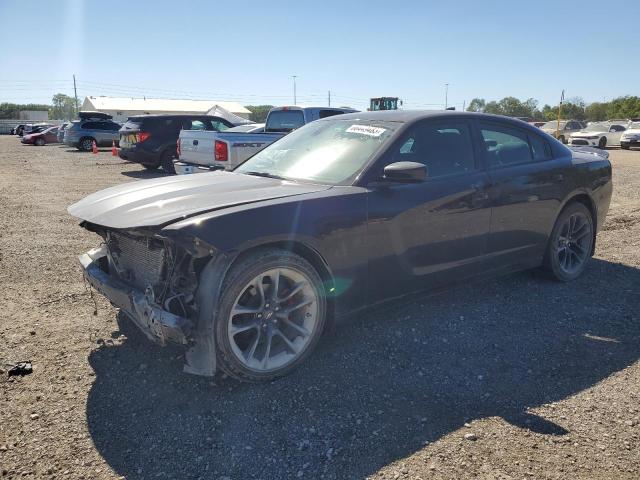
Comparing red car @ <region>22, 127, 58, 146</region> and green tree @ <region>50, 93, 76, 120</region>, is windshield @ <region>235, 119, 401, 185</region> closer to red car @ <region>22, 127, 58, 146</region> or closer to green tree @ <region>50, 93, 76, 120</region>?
red car @ <region>22, 127, 58, 146</region>

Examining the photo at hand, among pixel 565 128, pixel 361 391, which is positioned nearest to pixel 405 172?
pixel 361 391

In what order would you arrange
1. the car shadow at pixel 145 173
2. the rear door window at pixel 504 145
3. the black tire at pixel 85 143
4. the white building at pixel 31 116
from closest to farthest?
1. the rear door window at pixel 504 145
2. the car shadow at pixel 145 173
3. the black tire at pixel 85 143
4. the white building at pixel 31 116

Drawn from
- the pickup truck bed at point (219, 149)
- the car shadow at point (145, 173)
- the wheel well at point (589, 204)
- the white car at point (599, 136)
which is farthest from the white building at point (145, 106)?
the wheel well at point (589, 204)

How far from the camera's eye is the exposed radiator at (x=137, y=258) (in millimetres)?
3268

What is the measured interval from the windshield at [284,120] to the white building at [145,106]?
58542 mm

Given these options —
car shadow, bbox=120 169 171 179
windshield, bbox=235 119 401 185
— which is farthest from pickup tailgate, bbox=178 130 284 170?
windshield, bbox=235 119 401 185

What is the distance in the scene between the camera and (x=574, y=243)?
17.6 ft

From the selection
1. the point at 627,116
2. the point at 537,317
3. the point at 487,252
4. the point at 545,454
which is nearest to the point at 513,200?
the point at 487,252

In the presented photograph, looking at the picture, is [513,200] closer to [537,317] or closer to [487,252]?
[487,252]

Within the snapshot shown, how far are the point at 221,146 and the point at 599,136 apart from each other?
2338 centimetres

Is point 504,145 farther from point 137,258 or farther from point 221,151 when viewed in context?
point 221,151

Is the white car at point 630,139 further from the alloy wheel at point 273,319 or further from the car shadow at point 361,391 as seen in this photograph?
the alloy wheel at point 273,319

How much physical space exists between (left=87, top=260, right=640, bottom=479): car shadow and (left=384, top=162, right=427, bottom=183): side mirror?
3.10ft

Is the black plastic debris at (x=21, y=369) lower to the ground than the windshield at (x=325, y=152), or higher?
lower
